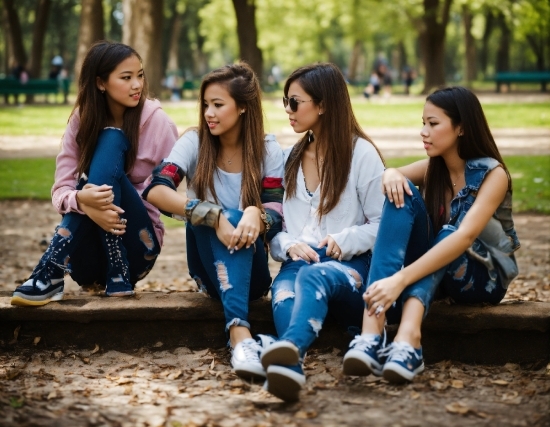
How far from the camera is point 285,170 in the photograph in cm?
405

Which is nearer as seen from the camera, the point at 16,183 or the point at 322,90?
the point at 322,90

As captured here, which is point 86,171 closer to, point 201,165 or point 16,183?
point 201,165

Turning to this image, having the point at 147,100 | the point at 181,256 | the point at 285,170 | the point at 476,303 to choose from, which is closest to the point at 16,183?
the point at 181,256

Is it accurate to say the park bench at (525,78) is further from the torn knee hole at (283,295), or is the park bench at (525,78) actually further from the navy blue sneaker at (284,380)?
the navy blue sneaker at (284,380)

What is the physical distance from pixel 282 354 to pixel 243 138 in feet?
4.49

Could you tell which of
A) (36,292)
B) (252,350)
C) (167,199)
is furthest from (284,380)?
(36,292)

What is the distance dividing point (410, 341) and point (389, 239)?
0.46 metres

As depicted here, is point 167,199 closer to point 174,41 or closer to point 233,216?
point 233,216

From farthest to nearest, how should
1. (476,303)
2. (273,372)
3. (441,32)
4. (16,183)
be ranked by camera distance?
(441,32) → (16,183) → (476,303) → (273,372)

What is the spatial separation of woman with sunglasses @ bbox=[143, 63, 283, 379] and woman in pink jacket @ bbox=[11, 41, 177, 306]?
0.75 feet

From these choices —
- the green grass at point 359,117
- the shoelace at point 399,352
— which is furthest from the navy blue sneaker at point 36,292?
the green grass at point 359,117

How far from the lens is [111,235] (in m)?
4.06

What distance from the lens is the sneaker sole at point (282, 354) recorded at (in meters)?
3.09

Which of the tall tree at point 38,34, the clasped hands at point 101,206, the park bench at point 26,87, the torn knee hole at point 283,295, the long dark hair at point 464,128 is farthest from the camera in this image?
the tall tree at point 38,34
